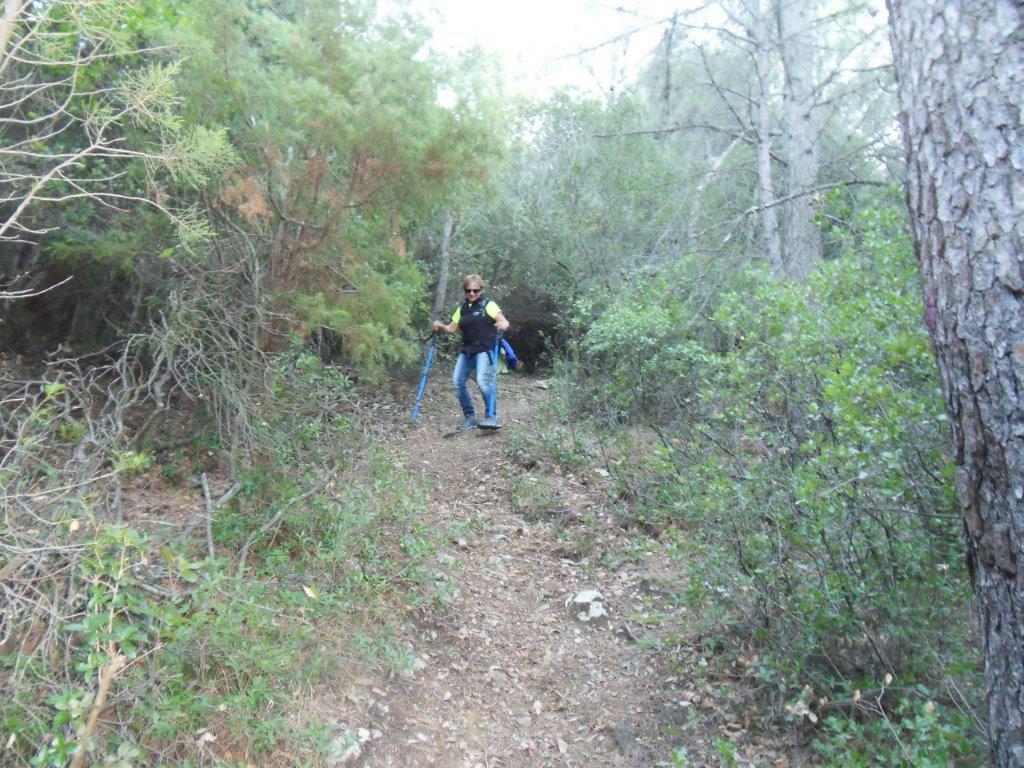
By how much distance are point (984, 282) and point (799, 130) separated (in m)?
7.80

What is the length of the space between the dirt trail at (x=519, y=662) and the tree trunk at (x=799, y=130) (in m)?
4.01

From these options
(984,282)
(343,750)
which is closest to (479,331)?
(343,750)

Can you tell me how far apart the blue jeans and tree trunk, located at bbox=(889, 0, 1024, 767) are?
6.22 m

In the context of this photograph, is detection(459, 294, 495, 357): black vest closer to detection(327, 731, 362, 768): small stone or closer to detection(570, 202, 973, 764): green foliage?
detection(570, 202, 973, 764): green foliage

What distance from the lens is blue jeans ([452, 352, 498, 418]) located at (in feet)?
29.0

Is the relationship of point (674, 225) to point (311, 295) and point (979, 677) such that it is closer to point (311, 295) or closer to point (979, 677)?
point (311, 295)

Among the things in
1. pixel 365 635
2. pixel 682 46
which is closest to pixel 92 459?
pixel 365 635

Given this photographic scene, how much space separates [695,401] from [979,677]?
4504 mm

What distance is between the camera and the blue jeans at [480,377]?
8.84 meters

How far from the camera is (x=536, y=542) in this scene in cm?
685

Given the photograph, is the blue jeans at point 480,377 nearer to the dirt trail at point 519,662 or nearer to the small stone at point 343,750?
the dirt trail at point 519,662

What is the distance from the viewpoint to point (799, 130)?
Result: 9.65 m

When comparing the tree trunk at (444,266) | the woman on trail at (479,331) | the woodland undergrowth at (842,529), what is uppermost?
the tree trunk at (444,266)

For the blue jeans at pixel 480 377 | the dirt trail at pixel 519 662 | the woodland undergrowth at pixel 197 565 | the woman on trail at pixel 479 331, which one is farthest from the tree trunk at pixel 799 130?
the woodland undergrowth at pixel 197 565
